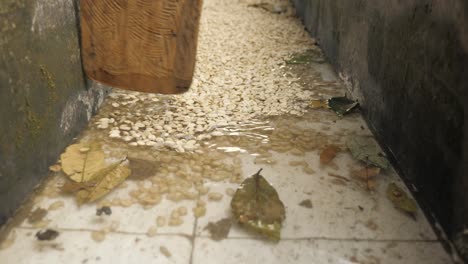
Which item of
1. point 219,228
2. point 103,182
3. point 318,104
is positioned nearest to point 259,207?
point 219,228

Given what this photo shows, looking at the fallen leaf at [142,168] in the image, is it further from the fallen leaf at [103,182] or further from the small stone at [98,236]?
the small stone at [98,236]

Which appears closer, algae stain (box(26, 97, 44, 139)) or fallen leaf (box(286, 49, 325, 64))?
algae stain (box(26, 97, 44, 139))

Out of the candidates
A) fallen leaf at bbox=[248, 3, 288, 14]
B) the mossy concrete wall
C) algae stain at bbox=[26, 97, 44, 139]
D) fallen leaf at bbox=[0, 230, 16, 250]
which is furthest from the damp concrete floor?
fallen leaf at bbox=[248, 3, 288, 14]

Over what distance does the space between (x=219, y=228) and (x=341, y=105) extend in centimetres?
122

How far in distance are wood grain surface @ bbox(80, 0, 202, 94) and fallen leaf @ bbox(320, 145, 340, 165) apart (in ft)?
2.56

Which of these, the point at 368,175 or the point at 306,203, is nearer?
the point at 306,203

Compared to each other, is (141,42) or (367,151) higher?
(141,42)

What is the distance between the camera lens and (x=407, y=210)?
67.9 inches

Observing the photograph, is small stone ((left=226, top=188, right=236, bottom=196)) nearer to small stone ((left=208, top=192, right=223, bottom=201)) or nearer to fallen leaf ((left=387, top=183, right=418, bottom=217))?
small stone ((left=208, top=192, right=223, bottom=201))

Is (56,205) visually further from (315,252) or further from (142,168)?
(315,252)

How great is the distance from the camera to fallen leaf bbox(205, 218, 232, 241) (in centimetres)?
160

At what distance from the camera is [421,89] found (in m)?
1.76

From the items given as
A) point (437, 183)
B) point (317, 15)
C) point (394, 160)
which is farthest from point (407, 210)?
point (317, 15)

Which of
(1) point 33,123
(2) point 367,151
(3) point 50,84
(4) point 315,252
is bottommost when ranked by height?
(4) point 315,252
